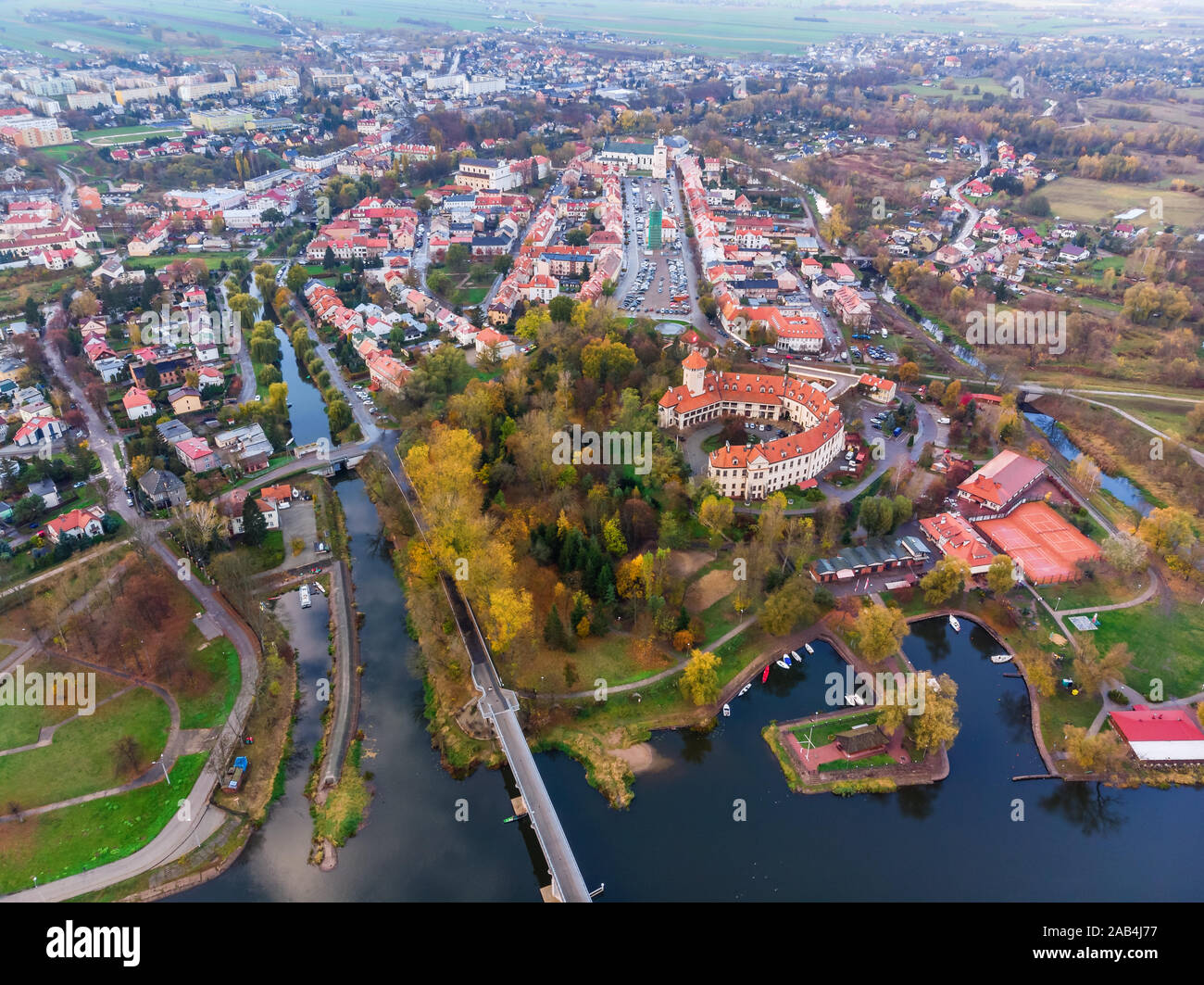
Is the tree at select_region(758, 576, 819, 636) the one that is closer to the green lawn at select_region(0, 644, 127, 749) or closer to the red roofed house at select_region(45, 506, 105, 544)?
the green lawn at select_region(0, 644, 127, 749)

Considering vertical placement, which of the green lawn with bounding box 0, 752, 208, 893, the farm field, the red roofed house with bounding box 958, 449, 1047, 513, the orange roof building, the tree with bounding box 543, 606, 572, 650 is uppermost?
the farm field

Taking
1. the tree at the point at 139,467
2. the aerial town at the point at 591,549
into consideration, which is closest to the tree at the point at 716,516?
the aerial town at the point at 591,549

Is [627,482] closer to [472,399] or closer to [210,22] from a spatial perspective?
[472,399]

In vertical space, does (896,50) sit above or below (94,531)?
above

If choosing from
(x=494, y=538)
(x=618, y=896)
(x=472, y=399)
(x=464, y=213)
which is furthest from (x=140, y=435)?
(x=464, y=213)

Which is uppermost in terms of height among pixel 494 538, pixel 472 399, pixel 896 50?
pixel 896 50

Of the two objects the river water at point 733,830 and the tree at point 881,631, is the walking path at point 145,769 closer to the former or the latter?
the river water at point 733,830

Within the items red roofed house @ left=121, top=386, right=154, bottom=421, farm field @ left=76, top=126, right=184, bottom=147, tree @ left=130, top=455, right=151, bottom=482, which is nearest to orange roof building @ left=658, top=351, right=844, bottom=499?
tree @ left=130, top=455, right=151, bottom=482
